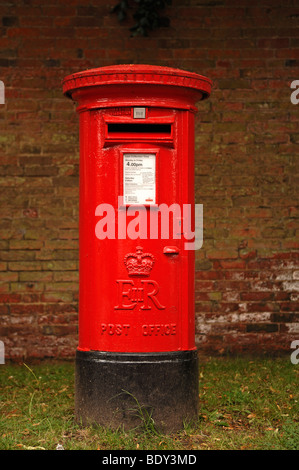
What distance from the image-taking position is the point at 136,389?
418 centimetres

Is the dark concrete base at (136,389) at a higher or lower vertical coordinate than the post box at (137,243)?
lower

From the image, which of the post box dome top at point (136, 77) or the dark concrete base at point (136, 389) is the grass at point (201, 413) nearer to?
the dark concrete base at point (136, 389)

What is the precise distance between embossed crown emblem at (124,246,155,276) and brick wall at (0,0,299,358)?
2323mm

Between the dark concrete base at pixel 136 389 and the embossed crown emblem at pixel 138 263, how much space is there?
1.66 ft

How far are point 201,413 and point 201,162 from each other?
2.58 m

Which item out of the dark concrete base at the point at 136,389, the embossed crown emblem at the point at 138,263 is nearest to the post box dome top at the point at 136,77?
the embossed crown emblem at the point at 138,263

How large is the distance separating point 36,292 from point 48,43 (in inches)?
91.5

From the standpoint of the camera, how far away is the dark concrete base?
13.7 ft

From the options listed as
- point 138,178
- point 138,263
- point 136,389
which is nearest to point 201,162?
point 138,178

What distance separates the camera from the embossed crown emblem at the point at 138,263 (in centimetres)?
416

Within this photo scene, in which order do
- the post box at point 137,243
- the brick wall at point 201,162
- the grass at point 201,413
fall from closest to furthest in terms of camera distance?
1. the grass at point 201,413
2. the post box at point 137,243
3. the brick wall at point 201,162

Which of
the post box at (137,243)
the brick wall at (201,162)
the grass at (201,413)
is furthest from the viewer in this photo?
the brick wall at (201,162)
